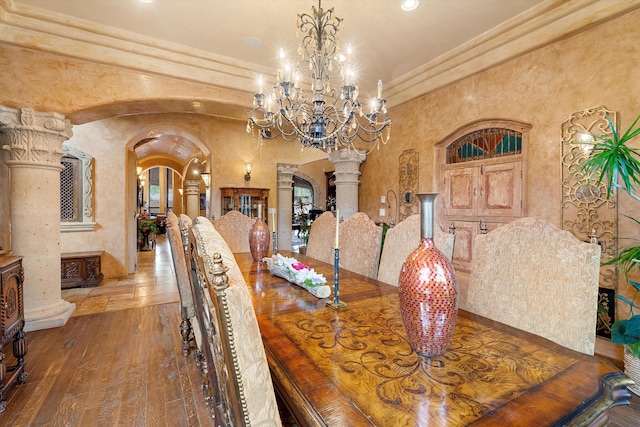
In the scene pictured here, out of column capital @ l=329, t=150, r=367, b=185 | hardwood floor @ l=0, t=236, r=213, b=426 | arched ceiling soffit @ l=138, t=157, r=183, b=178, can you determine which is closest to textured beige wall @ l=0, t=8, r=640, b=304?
column capital @ l=329, t=150, r=367, b=185

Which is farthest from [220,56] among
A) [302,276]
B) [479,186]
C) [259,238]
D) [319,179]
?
[319,179]

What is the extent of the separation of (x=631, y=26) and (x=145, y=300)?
5588 mm

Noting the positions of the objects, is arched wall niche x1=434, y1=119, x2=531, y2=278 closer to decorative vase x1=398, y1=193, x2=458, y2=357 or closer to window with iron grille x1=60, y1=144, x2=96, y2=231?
decorative vase x1=398, y1=193, x2=458, y2=357

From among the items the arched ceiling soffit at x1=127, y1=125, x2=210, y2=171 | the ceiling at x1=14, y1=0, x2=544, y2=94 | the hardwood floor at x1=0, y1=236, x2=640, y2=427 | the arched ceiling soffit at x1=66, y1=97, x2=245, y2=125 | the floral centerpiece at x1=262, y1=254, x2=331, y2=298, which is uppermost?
the ceiling at x1=14, y1=0, x2=544, y2=94

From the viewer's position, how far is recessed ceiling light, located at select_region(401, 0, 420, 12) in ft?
8.14

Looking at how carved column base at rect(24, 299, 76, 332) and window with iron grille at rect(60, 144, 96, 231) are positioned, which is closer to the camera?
carved column base at rect(24, 299, 76, 332)

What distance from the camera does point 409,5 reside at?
2525 millimetres

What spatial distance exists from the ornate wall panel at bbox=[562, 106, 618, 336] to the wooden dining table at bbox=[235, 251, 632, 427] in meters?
2.05

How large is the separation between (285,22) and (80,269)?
4.40m

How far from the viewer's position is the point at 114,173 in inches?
188

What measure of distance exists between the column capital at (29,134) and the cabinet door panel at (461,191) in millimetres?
4309

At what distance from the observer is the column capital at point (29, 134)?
2691mm

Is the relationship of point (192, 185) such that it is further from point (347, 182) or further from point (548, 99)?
point (548, 99)

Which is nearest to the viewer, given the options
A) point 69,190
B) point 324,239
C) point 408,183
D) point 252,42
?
point 324,239
